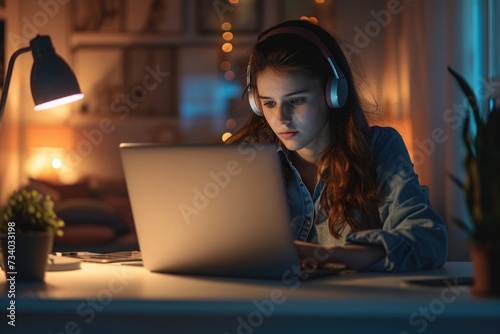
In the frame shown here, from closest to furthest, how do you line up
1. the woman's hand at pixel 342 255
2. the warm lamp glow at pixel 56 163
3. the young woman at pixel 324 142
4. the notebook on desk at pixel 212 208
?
the notebook on desk at pixel 212 208
the woman's hand at pixel 342 255
the young woman at pixel 324 142
the warm lamp glow at pixel 56 163

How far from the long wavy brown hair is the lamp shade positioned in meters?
0.48

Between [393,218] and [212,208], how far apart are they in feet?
1.60

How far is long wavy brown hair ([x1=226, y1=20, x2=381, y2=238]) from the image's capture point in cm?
181

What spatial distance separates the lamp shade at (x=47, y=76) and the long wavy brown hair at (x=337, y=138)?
48 cm

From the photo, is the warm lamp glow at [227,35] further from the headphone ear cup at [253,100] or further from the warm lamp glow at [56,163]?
the headphone ear cup at [253,100]

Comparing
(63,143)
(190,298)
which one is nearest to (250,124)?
(190,298)

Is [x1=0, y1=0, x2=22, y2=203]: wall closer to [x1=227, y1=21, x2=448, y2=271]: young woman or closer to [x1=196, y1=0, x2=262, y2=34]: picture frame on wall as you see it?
[x1=196, y1=0, x2=262, y2=34]: picture frame on wall

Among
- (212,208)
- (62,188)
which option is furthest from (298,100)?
(62,188)

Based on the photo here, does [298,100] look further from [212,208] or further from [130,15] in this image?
[130,15]

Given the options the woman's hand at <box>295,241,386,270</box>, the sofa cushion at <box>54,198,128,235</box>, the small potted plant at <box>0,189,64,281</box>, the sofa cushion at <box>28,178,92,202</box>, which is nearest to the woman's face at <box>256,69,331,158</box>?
the woman's hand at <box>295,241,386,270</box>

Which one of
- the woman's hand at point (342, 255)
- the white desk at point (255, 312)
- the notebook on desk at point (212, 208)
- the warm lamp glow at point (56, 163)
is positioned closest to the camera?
the white desk at point (255, 312)

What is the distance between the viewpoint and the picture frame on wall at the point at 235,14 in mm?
6473

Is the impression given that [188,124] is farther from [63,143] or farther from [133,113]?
[63,143]

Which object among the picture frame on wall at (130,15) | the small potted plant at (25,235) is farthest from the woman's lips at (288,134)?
the picture frame on wall at (130,15)
